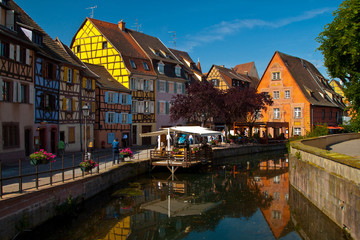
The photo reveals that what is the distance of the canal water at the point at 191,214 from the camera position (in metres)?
12.1

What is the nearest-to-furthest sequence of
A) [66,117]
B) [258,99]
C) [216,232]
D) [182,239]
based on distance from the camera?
[182,239]
[216,232]
[66,117]
[258,99]

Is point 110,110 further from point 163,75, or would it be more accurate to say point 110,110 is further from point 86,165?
point 86,165

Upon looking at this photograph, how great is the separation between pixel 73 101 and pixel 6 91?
349 inches

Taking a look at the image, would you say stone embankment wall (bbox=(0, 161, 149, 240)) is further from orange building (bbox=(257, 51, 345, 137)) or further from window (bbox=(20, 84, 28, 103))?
orange building (bbox=(257, 51, 345, 137))

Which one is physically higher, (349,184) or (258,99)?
(258,99)

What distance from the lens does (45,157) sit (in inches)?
524

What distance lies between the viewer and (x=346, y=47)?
24359 millimetres

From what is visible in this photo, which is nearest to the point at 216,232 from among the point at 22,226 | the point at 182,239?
the point at 182,239

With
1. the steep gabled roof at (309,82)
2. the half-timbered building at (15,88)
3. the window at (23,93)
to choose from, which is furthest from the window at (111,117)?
the steep gabled roof at (309,82)

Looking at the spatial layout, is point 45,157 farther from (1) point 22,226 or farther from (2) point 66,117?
(2) point 66,117

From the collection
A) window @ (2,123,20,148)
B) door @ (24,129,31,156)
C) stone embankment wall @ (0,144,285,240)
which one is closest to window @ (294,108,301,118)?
stone embankment wall @ (0,144,285,240)

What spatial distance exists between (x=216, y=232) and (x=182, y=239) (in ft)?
4.78

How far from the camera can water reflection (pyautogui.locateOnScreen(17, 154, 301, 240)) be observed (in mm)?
12234

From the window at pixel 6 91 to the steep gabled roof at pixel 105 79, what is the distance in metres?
13.3
